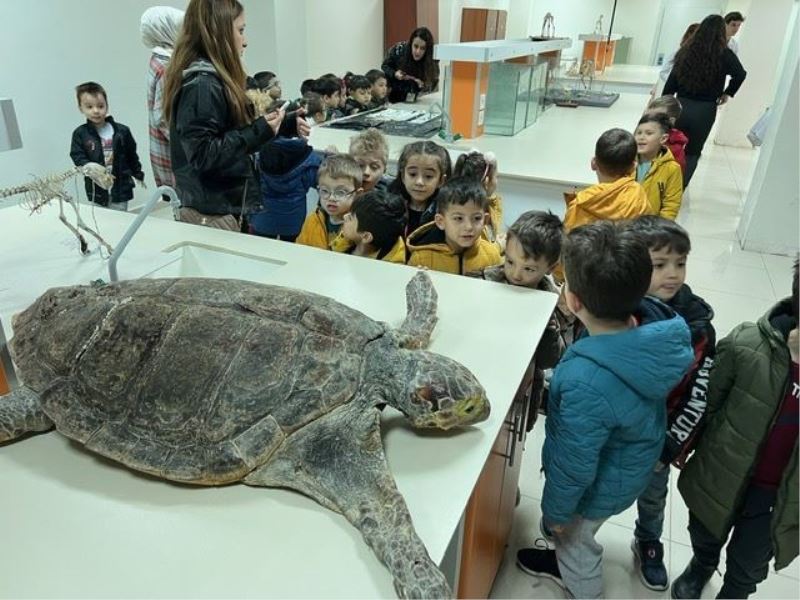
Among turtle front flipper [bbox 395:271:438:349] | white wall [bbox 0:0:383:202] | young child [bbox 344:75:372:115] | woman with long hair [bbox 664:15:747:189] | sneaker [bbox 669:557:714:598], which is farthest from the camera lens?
young child [bbox 344:75:372:115]

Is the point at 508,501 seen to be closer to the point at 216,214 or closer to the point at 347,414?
the point at 347,414

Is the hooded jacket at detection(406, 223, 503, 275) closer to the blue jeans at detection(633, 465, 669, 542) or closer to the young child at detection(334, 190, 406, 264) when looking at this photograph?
the young child at detection(334, 190, 406, 264)

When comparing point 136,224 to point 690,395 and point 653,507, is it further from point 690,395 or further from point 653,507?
point 653,507

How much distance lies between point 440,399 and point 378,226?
0.95 m

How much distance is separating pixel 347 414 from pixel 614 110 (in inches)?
190

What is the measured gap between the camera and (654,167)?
8.91 ft

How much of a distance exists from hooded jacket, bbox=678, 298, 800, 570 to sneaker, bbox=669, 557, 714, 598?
0.26 meters

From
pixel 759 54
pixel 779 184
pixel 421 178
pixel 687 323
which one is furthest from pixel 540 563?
pixel 759 54

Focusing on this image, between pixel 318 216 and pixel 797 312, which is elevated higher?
pixel 797 312

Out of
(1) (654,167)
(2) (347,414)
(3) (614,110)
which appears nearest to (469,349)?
(2) (347,414)

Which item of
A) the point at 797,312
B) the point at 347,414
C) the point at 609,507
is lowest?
the point at 609,507

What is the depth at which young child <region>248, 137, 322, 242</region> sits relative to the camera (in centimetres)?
258

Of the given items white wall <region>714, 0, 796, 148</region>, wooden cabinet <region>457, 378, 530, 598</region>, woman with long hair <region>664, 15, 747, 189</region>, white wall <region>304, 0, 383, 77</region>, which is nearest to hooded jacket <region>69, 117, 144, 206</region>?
white wall <region>304, 0, 383, 77</region>

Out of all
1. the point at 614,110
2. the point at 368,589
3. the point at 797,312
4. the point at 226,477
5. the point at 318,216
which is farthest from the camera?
the point at 614,110
